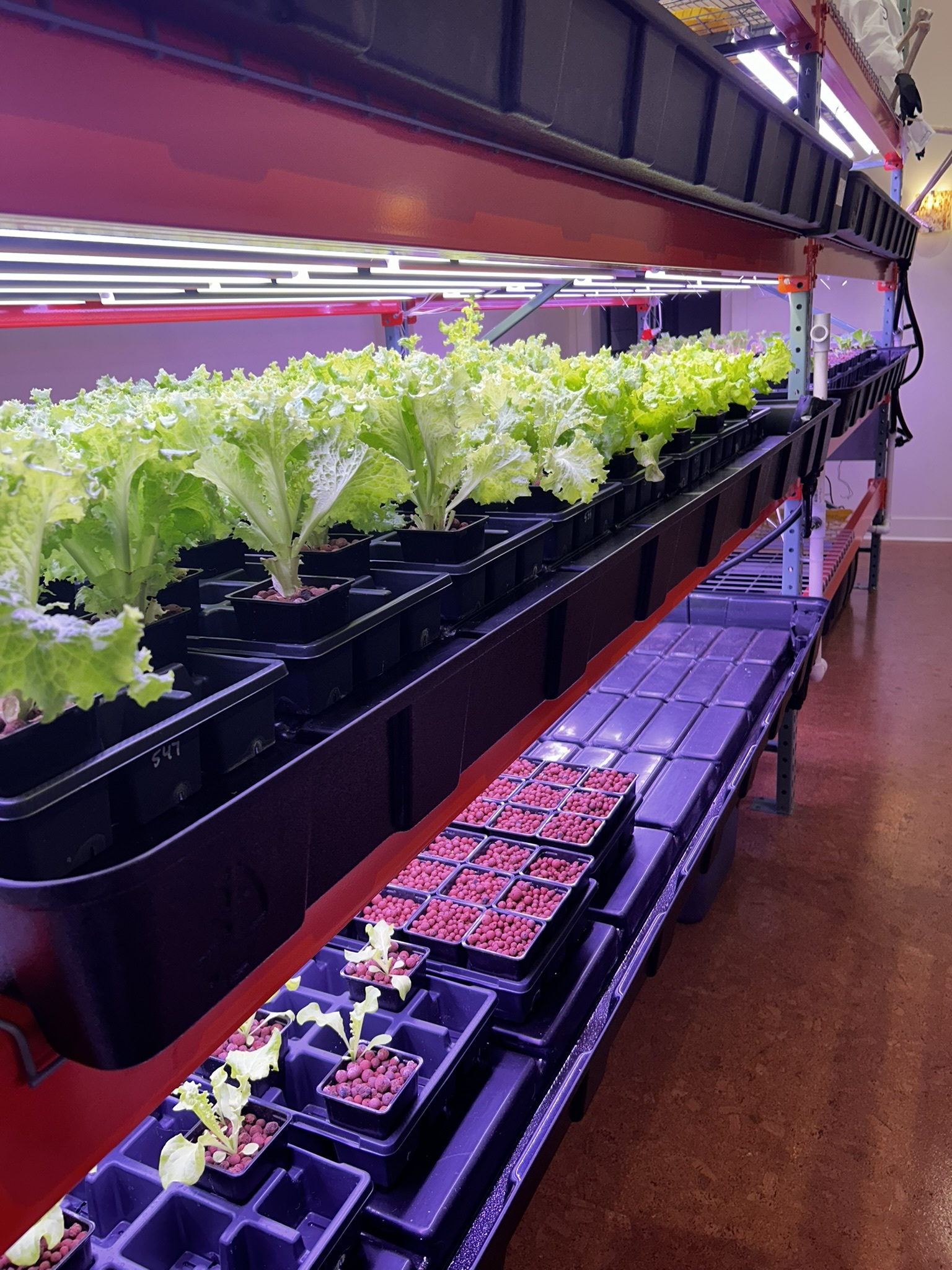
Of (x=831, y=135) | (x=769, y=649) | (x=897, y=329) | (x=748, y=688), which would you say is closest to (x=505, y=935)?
(x=748, y=688)

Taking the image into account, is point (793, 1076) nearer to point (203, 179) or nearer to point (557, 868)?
point (557, 868)

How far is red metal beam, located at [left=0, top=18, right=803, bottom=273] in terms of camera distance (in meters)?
0.62

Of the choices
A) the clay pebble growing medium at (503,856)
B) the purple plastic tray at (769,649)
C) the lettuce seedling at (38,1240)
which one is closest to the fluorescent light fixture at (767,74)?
the purple plastic tray at (769,649)

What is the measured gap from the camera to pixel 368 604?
40.3 inches

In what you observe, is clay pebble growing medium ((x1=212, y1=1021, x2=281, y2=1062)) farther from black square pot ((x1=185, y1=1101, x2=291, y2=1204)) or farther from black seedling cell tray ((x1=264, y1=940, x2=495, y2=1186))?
black square pot ((x1=185, y1=1101, x2=291, y2=1204))

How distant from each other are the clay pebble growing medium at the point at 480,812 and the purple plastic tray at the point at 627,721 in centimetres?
52

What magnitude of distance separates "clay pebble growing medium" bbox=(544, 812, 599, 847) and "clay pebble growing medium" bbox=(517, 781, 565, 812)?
0.27 ft

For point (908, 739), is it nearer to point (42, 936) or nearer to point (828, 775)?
point (828, 775)

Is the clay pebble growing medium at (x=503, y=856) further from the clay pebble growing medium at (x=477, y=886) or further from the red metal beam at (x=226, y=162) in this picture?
the red metal beam at (x=226, y=162)

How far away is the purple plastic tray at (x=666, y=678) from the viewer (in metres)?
3.07

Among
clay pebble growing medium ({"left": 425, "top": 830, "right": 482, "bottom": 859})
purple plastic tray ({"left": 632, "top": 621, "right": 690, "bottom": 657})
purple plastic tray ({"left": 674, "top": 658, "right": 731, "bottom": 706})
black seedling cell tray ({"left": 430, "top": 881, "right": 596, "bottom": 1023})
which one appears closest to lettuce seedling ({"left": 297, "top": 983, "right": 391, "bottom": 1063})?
black seedling cell tray ({"left": 430, "top": 881, "right": 596, "bottom": 1023})

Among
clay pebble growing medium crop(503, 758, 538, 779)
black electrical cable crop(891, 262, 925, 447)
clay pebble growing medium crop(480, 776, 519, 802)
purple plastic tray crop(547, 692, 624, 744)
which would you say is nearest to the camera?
clay pebble growing medium crop(480, 776, 519, 802)

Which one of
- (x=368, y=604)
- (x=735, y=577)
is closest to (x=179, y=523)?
(x=368, y=604)

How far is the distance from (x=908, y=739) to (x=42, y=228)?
14.3 feet
